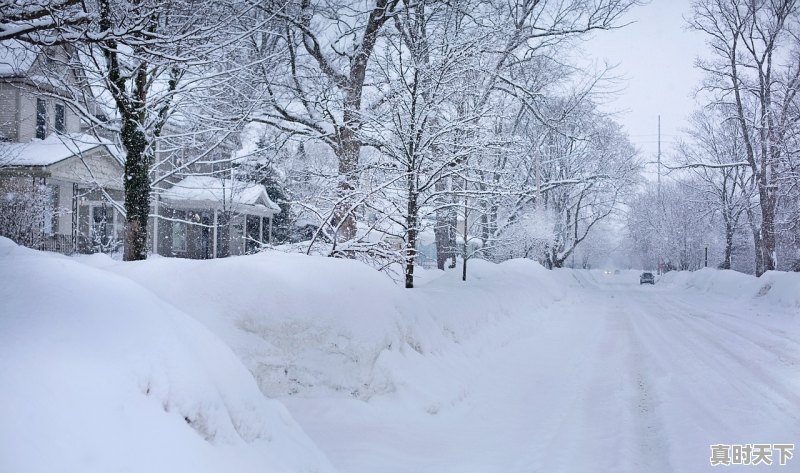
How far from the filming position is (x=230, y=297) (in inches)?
242

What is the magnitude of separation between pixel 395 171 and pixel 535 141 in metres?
20.3

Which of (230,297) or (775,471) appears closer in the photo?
(775,471)

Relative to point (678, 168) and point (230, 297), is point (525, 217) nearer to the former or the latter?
point (678, 168)

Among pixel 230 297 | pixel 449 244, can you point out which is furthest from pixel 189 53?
pixel 449 244

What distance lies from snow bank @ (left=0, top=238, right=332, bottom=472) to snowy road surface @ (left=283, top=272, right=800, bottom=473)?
1590mm

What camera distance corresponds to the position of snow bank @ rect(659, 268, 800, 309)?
19078 mm

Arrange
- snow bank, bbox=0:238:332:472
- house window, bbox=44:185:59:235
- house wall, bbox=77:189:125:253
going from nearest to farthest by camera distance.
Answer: snow bank, bbox=0:238:332:472, house window, bbox=44:185:59:235, house wall, bbox=77:189:125:253

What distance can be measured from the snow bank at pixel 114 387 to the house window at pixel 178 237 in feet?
88.5

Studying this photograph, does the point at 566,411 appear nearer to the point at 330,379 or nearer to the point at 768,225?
the point at 330,379

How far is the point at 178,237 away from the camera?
29.7 meters

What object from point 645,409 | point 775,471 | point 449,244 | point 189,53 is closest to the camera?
point 775,471

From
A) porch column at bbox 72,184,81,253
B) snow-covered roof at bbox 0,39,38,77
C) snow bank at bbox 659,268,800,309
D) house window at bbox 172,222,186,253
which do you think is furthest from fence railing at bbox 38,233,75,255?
snow bank at bbox 659,268,800,309

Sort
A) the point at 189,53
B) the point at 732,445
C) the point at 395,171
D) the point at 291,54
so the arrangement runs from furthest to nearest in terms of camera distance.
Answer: the point at 291,54
the point at 395,171
the point at 189,53
the point at 732,445

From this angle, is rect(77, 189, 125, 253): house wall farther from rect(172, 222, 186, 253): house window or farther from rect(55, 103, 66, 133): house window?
rect(172, 222, 186, 253): house window
